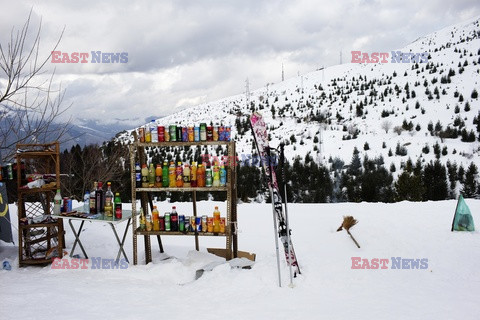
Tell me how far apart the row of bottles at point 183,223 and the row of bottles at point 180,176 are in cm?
45

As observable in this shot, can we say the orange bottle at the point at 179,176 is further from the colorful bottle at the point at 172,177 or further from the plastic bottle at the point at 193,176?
the plastic bottle at the point at 193,176

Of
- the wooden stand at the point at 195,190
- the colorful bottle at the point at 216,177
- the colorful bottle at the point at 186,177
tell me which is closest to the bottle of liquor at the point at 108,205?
the wooden stand at the point at 195,190

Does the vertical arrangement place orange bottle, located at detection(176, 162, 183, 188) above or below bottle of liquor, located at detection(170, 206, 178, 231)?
above

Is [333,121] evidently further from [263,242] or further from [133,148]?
[133,148]

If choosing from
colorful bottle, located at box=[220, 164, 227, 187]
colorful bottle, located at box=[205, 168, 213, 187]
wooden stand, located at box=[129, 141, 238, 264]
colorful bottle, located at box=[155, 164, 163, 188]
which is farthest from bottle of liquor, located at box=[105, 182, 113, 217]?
colorful bottle, located at box=[220, 164, 227, 187]

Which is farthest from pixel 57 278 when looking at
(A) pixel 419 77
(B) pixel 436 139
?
(A) pixel 419 77

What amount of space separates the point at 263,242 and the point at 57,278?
4.13 m

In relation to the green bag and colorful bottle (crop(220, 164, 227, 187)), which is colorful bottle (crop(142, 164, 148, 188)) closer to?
colorful bottle (crop(220, 164, 227, 187))

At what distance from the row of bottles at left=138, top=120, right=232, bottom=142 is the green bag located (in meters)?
5.32

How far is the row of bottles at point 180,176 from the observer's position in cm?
597

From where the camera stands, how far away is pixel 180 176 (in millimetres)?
5988

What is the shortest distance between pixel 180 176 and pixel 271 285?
2.20m

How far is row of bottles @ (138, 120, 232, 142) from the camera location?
587 centimetres

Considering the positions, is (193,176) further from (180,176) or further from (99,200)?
(99,200)
